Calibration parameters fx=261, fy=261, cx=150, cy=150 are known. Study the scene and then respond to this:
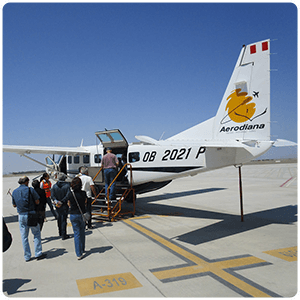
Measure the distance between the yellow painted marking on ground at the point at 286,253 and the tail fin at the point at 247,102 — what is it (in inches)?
121

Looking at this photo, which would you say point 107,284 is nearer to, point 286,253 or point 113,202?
point 286,253

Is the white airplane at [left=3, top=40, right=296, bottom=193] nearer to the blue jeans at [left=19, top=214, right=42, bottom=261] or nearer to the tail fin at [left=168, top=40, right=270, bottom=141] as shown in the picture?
the tail fin at [left=168, top=40, right=270, bottom=141]

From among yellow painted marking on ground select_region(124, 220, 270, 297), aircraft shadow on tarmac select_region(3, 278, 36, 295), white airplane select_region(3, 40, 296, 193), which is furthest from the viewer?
white airplane select_region(3, 40, 296, 193)

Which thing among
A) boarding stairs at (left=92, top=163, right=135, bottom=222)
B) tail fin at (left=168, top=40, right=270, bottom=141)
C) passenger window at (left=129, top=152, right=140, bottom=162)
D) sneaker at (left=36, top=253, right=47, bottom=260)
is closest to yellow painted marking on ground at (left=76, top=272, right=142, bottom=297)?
sneaker at (left=36, top=253, right=47, bottom=260)

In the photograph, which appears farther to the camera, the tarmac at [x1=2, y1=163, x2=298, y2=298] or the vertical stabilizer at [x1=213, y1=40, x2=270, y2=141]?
the vertical stabilizer at [x1=213, y1=40, x2=270, y2=141]

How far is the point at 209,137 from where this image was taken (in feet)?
28.9

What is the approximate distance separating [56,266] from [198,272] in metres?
3.10

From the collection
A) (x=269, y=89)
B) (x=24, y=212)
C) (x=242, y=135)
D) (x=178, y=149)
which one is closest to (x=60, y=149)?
(x=178, y=149)

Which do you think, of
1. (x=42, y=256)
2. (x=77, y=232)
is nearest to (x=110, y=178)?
(x=77, y=232)

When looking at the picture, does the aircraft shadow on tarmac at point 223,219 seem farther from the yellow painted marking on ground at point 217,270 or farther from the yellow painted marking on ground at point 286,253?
the yellow painted marking on ground at point 286,253

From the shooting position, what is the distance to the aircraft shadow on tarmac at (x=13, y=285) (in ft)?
15.4

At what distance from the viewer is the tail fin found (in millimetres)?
7848

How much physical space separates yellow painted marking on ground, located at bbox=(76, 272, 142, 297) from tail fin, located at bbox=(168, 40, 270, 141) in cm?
521

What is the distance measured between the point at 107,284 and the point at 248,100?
648 cm
